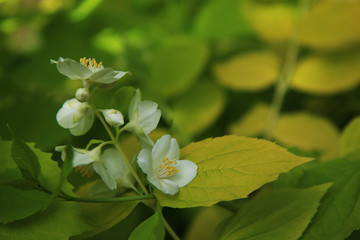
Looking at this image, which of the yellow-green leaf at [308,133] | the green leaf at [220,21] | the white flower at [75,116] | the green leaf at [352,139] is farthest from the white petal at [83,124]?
the green leaf at [220,21]

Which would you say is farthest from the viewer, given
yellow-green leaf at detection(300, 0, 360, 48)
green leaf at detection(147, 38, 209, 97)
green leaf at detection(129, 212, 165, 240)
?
green leaf at detection(147, 38, 209, 97)

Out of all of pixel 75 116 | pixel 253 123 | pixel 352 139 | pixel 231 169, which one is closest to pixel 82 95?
pixel 75 116

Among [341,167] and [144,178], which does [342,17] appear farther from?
[144,178]

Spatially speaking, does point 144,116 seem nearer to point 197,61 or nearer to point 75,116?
point 75,116

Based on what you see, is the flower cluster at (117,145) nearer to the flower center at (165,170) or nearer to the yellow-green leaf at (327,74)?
the flower center at (165,170)

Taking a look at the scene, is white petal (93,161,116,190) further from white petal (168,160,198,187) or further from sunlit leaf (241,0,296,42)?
sunlit leaf (241,0,296,42)

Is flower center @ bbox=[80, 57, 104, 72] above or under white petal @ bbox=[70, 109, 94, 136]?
above

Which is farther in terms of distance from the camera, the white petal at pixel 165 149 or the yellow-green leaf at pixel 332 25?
the yellow-green leaf at pixel 332 25

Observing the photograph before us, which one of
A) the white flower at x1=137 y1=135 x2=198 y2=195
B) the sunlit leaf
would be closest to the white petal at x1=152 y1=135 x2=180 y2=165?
the white flower at x1=137 y1=135 x2=198 y2=195
